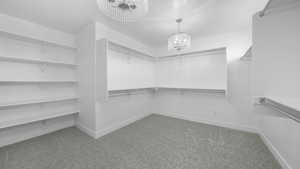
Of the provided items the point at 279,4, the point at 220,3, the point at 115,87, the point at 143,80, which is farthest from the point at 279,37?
the point at 143,80

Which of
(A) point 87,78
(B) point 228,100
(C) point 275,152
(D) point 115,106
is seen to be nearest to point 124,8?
(A) point 87,78

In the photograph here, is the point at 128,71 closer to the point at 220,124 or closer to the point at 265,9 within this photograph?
the point at 265,9

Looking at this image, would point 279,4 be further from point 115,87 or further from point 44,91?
point 44,91

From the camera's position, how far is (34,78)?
7.22 ft

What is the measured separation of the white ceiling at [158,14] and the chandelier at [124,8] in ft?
2.34

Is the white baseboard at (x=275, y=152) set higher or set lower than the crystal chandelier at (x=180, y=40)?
lower

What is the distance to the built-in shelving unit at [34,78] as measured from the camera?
6.26 feet

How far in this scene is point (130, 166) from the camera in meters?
1.47

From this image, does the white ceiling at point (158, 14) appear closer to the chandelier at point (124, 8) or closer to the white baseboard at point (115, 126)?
the chandelier at point (124, 8)

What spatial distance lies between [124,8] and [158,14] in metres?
1.12

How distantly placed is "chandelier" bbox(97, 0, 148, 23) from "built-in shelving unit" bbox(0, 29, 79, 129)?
199cm

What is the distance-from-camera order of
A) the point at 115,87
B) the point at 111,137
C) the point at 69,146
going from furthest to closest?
the point at 115,87 → the point at 111,137 → the point at 69,146

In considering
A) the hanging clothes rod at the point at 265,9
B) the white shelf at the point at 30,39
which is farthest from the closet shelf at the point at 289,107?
the white shelf at the point at 30,39

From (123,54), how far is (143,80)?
104 cm
